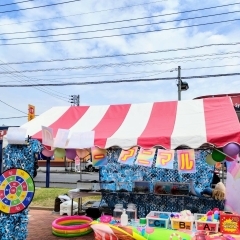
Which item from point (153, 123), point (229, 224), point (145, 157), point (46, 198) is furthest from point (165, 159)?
point (46, 198)

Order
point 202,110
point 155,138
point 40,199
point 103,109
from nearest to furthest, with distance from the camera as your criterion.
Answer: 1. point 155,138
2. point 202,110
3. point 103,109
4. point 40,199

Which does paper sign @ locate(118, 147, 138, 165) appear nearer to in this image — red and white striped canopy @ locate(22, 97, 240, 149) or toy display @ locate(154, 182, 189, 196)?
red and white striped canopy @ locate(22, 97, 240, 149)

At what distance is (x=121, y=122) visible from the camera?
637cm

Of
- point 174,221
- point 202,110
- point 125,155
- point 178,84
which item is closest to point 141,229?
point 174,221

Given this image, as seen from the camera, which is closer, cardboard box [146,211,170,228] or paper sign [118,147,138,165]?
cardboard box [146,211,170,228]

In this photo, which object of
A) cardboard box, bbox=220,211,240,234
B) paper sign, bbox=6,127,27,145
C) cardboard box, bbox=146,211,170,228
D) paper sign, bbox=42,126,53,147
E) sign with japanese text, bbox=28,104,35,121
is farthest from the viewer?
sign with japanese text, bbox=28,104,35,121

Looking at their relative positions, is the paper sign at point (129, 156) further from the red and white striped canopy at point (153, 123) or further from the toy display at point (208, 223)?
the toy display at point (208, 223)

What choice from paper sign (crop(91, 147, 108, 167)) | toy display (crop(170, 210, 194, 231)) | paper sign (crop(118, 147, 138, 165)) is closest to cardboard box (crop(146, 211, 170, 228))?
toy display (crop(170, 210, 194, 231))

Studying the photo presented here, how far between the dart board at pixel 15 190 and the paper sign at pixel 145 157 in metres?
1.92

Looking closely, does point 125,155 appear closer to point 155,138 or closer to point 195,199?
point 155,138

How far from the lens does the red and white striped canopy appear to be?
16.3 feet

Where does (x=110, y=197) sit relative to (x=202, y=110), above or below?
below

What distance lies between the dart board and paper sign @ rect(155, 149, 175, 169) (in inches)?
86.8

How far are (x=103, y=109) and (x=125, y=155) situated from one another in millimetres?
2097
